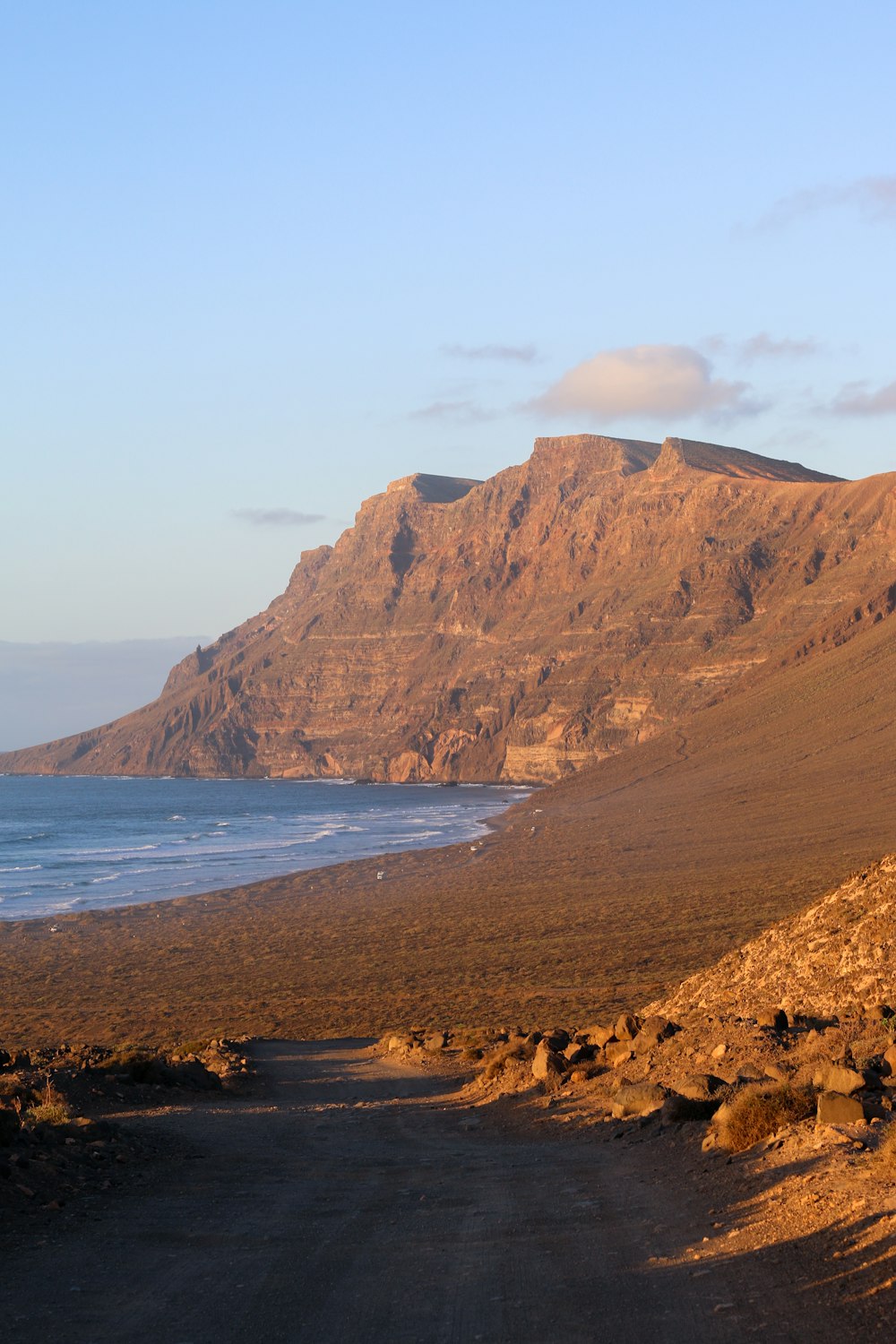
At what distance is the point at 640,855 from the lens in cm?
6294

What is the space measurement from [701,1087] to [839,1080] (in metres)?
1.68

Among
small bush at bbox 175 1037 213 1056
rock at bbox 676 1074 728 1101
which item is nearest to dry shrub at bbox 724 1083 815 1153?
rock at bbox 676 1074 728 1101

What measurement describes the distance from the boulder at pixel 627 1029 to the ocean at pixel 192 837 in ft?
131

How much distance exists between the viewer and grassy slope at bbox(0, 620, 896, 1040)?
3095 centimetres

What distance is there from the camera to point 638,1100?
1405 cm

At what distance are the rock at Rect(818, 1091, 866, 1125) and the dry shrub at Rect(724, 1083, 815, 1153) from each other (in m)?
0.39

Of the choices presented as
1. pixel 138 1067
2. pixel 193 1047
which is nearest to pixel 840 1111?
pixel 138 1067

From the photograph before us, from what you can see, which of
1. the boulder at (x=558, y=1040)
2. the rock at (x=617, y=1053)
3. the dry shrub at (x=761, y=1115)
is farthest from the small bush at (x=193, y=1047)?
the dry shrub at (x=761, y=1115)

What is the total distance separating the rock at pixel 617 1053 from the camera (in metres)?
17.5

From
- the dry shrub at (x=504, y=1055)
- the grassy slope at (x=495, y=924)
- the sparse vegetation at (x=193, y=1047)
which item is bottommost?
the grassy slope at (x=495, y=924)

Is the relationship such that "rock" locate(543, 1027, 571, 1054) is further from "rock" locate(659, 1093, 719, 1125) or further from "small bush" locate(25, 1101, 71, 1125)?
"small bush" locate(25, 1101, 71, 1125)

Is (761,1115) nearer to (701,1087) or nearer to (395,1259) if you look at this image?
(701,1087)

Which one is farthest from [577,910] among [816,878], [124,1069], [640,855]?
[124,1069]

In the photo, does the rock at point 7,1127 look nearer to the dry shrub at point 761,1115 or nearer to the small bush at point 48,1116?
the small bush at point 48,1116
